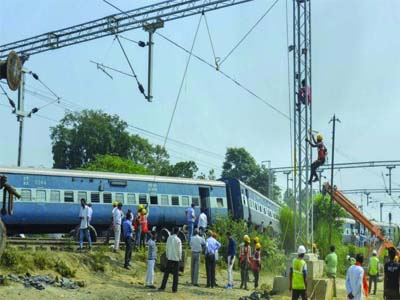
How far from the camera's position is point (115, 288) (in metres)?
18.4

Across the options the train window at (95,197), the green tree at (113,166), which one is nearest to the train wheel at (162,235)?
the train window at (95,197)

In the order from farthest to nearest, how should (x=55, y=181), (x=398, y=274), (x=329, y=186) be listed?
(x=329, y=186)
(x=55, y=181)
(x=398, y=274)

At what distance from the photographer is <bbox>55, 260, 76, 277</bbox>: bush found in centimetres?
1930

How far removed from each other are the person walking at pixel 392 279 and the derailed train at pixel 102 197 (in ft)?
43.6

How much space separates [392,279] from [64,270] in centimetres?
949

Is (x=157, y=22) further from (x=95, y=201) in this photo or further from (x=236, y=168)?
(x=236, y=168)

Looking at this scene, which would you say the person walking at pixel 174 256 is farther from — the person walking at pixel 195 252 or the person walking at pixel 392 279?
the person walking at pixel 392 279

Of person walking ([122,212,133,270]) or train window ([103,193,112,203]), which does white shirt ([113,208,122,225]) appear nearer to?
person walking ([122,212,133,270])

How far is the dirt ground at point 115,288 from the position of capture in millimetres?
16344

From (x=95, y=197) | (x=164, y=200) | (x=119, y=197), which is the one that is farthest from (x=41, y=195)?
(x=164, y=200)

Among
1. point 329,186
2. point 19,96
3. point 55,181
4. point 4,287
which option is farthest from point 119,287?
point 329,186

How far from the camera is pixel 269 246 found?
95.3ft

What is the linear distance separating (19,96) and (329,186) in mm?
18887

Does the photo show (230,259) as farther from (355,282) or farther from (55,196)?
(355,282)
